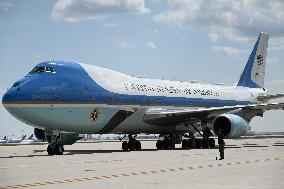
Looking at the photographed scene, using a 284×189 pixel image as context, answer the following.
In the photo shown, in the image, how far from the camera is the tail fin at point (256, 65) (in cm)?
4759

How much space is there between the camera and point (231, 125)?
32375mm

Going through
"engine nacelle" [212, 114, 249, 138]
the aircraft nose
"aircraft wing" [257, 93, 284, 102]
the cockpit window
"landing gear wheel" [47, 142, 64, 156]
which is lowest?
"landing gear wheel" [47, 142, 64, 156]

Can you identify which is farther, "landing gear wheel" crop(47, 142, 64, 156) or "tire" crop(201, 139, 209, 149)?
"tire" crop(201, 139, 209, 149)

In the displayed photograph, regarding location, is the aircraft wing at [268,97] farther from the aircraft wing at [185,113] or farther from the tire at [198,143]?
the tire at [198,143]

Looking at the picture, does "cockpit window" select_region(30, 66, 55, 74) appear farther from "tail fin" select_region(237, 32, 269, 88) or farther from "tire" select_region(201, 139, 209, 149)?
"tail fin" select_region(237, 32, 269, 88)

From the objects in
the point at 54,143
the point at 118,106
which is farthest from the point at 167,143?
the point at 54,143

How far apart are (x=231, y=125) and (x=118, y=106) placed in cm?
739

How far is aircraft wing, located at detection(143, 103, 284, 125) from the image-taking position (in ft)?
111

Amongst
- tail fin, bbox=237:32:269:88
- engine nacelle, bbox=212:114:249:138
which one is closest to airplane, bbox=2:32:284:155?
engine nacelle, bbox=212:114:249:138

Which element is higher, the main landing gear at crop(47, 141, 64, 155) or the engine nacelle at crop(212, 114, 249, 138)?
the engine nacelle at crop(212, 114, 249, 138)

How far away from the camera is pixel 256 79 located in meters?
48.2

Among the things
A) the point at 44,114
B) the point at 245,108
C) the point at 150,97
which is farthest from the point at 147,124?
the point at 44,114

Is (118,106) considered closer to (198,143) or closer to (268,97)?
(198,143)

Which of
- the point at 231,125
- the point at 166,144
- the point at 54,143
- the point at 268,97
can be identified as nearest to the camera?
the point at 54,143
